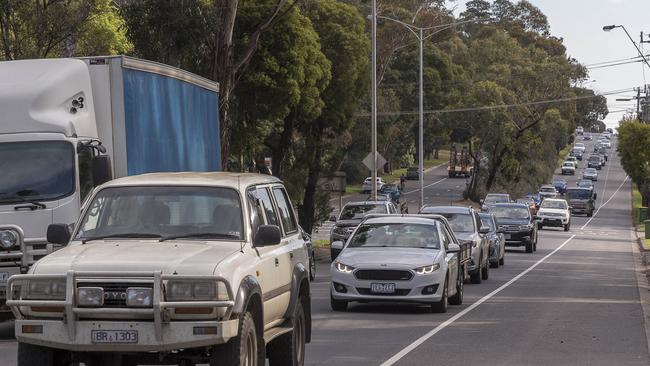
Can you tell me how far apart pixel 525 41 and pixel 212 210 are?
12495 cm

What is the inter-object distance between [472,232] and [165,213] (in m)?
18.2

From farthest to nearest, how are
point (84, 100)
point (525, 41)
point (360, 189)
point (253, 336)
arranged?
point (525, 41) < point (360, 189) < point (84, 100) < point (253, 336)

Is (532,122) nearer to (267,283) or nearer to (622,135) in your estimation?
(622,135)

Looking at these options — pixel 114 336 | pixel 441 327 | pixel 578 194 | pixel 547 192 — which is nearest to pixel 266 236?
pixel 114 336

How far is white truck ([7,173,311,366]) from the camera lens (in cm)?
932

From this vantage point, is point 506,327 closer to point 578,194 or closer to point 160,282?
point 160,282

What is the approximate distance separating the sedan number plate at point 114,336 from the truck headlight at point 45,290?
15.3 inches

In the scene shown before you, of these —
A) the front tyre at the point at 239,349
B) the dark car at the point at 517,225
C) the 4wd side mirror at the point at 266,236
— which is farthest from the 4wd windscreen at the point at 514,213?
the front tyre at the point at 239,349

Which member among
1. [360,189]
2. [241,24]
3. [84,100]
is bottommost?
[360,189]

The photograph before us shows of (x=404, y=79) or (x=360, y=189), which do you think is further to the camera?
(x=360, y=189)

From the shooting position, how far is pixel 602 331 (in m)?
17.9

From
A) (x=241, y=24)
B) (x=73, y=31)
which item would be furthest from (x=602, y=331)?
(x=241, y=24)

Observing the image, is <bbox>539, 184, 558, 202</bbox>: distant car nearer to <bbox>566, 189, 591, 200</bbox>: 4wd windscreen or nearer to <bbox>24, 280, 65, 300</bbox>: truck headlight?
<bbox>566, 189, 591, 200</bbox>: 4wd windscreen

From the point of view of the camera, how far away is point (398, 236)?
21.0 meters
